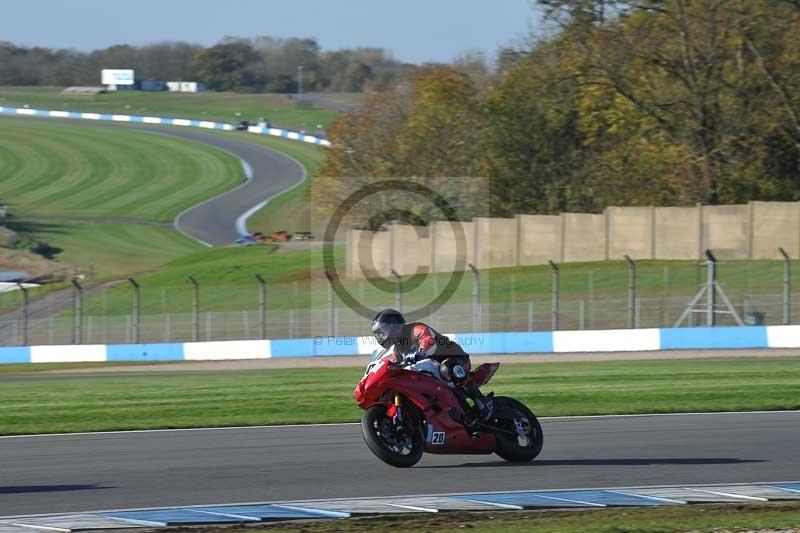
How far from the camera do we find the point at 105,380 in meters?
25.4

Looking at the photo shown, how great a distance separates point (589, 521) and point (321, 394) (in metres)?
10.8

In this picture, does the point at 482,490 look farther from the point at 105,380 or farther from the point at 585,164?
the point at 585,164

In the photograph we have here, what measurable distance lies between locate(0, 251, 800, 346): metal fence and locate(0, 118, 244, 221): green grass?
43.3 meters

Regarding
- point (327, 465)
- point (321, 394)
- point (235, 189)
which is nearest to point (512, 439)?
point (327, 465)

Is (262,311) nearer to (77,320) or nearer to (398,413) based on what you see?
(77,320)

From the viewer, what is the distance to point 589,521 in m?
9.03

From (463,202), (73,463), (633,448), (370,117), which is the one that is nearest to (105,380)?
(73,463)

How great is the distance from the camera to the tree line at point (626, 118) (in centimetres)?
4766

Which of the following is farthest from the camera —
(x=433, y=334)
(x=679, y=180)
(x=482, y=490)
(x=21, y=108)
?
(x=21, y=108)

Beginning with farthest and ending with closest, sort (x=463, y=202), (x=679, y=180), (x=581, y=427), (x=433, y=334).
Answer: (x=463, y=202)
(x=679, y=180)
(x=581, y=427)
(x=433, y=334)

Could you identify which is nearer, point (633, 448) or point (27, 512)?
point (27, 512)

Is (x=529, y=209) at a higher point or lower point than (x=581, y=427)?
higher

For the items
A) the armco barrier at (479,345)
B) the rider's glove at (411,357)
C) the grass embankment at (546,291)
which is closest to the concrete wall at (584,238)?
the grass embankment at (546,291)

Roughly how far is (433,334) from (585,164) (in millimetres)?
43095
